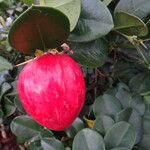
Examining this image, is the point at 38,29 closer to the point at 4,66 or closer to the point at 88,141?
the point at 4,66

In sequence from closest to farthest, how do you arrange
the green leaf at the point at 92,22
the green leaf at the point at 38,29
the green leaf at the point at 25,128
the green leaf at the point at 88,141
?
the green leaf at the point at 38,29, the green leaf at the point at 92,22, the green leaf at the point at 88,141, the green leaf at the point at 25,128

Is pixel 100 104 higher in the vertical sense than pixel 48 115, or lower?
lower

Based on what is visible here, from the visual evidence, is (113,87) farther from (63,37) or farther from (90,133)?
(63,37)

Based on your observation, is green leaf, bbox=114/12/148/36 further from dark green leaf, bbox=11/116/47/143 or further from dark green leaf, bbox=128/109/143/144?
dark green leaf, bbox=11/116/47/143

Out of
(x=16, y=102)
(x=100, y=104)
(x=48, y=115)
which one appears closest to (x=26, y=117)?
(x=16, y=102)

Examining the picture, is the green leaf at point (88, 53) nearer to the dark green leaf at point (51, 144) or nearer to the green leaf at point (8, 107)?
the dark green leaf at point (51, 144)

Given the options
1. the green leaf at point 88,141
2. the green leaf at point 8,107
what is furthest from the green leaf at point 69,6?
the green leaf at point 8,107
